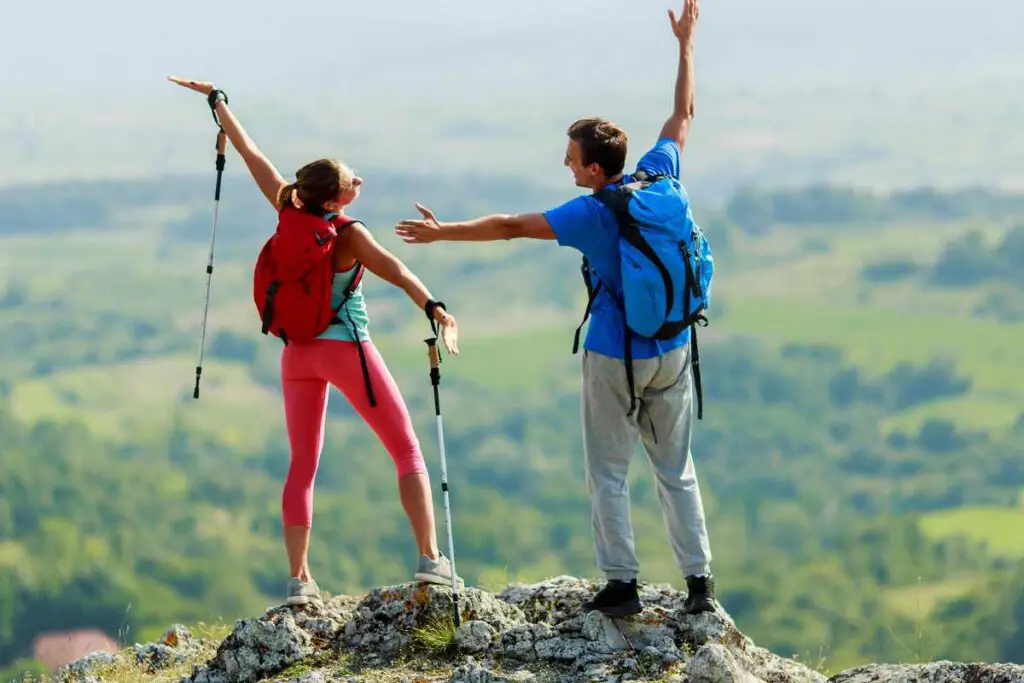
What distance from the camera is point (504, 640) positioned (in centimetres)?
871

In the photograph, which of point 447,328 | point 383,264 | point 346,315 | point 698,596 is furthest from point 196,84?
point 698,596

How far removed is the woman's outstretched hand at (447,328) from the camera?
8219mm

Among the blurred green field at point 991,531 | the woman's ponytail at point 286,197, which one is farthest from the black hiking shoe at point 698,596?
the blurred green field at point 991,531

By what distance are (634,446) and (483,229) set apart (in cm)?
156

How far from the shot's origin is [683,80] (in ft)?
29.8

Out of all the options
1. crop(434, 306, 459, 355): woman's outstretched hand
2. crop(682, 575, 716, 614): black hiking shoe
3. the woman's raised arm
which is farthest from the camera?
the woman's raised arm

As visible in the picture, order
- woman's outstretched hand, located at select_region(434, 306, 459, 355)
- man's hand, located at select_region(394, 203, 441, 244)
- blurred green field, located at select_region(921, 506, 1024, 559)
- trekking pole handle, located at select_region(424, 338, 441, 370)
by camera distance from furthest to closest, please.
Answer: blurred green field, located at select_region(921, 506, 1024, 559), trekking pole handle, located at select_region(424, 338, 441, 370), woman's outstretched hand, located at select_region(434, 306, 459, 355), man's hand, located at select_region(394, 203, 441, 244)

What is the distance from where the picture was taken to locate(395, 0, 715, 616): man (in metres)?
8.00

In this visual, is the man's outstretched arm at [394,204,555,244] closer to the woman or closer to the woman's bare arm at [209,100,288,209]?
the woman

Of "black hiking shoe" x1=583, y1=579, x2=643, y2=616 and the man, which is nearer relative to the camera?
the man

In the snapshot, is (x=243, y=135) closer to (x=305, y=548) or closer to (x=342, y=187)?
(x=342, y=187)

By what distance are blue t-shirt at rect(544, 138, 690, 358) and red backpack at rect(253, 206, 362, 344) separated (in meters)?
1.48

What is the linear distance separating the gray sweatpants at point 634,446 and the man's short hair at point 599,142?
1075mm

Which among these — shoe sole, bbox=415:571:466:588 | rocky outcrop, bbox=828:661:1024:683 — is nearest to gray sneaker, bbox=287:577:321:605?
shoe sole, bbox=415:571:466:588
